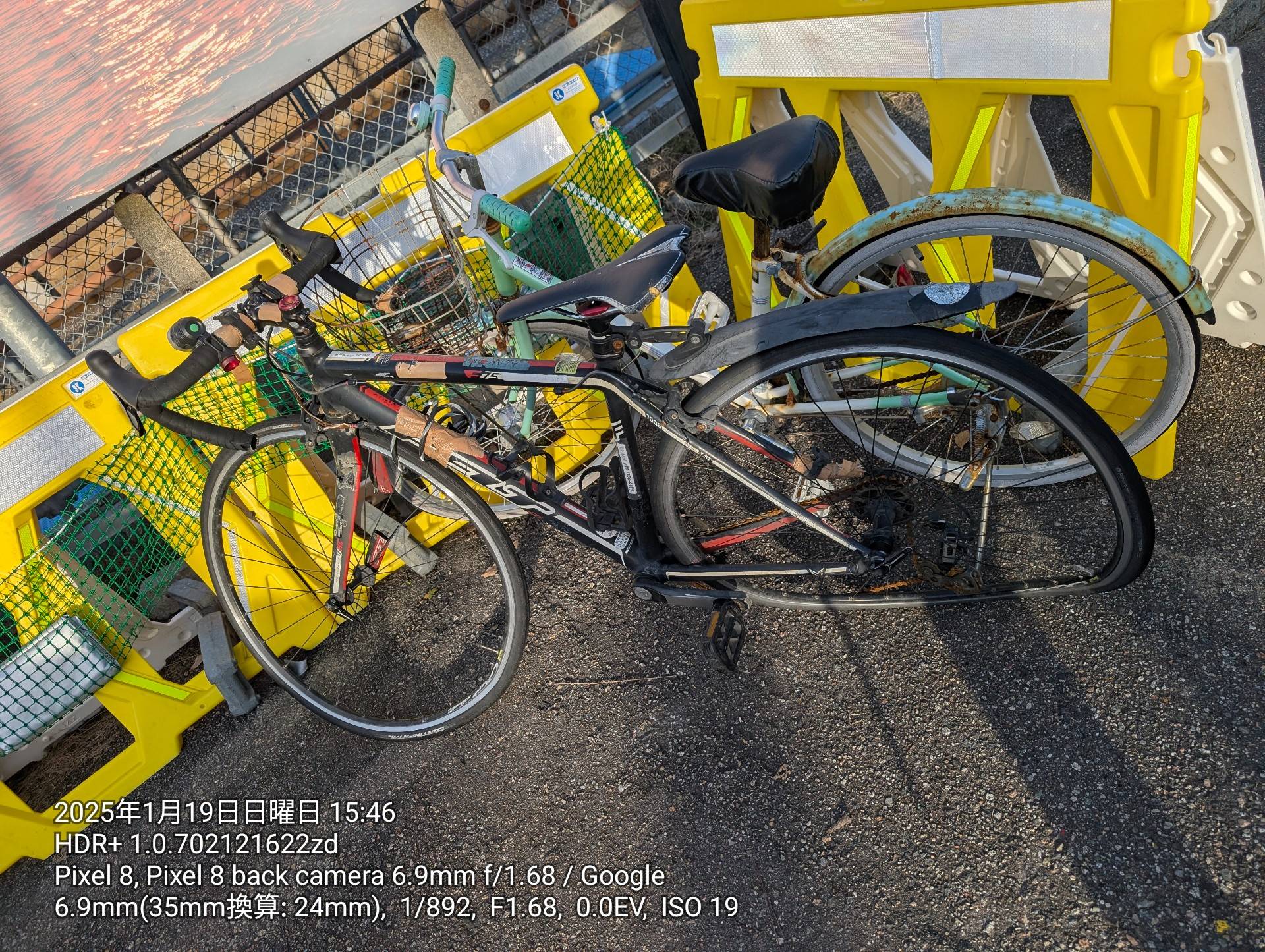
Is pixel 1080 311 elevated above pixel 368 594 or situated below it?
below

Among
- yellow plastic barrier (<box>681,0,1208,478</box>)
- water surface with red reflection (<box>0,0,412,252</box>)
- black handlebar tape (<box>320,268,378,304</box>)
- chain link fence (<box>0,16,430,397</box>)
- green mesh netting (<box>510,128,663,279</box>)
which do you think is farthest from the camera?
chain link fence (<box>0,16,430,397</box>)

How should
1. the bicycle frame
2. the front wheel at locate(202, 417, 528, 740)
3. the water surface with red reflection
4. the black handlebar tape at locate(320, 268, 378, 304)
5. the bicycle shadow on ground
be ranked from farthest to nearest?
1. the water surface with red reflection
2. the front wheel at locate(202, 417, 528, 740)
3. the black handlebar tape at locate(320, 268, 378, 304)
4. the bicycle frame
5. the bicycle shadow on ground

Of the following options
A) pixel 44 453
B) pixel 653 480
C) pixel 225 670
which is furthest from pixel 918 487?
pixel 44 453

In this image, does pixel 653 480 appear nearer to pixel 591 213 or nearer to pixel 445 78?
pixel 591 213

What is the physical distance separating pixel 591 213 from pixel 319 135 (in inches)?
119

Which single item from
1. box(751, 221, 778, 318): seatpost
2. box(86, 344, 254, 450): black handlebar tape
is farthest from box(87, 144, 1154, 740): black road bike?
box(751, 221, 778, 318): seatpost

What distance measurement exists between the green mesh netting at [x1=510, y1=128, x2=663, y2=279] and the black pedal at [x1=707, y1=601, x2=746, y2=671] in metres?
1.47

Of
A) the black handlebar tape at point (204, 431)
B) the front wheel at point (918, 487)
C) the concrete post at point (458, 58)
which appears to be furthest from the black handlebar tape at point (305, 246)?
the concrete post at point (458, 58)

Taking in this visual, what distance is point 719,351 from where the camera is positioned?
7.25 ft

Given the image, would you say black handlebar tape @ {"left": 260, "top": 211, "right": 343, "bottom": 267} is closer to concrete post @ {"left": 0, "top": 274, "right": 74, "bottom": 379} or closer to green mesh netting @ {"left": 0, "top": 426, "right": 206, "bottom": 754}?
green mesh netting @ {"left": 0, "top": 426, "right": 206, "bottom": 754}

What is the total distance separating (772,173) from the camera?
214 centimetres

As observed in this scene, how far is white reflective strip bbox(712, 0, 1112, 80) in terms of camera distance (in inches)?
85.9

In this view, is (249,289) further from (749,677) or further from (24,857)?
(24,857)

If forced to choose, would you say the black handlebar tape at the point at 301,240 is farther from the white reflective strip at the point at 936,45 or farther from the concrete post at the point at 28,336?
the concrete post at the point at 28,336
